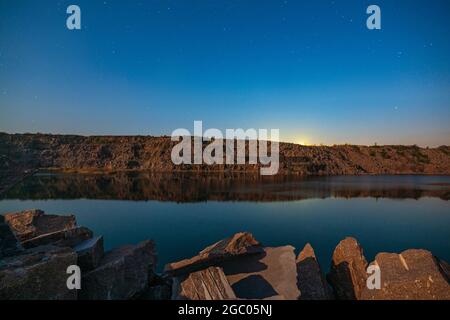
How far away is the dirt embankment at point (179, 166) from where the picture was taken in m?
88.8

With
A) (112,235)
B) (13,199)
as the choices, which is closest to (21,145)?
(13,199)

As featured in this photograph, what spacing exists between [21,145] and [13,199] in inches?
2571

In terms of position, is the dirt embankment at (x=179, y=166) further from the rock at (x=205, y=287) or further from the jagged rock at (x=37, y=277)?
the jagged rock at (x=37, y=277)

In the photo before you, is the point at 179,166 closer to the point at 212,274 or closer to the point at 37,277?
the point at 212,274

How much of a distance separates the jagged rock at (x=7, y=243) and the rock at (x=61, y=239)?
2.69 feet

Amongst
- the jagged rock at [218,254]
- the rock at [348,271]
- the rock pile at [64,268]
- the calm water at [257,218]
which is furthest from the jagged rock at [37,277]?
the calm water at [257,218]

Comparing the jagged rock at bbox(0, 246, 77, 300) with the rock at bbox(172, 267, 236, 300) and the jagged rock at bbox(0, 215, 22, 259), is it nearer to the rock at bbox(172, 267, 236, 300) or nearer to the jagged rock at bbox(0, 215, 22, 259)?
the jagged rock at bbox(0, 215, 22, 259)

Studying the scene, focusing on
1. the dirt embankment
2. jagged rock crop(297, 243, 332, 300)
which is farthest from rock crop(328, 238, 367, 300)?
the dirt embankment

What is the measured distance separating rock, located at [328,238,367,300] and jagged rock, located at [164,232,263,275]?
255 centimetres

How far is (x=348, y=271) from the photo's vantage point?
8695 millimetres

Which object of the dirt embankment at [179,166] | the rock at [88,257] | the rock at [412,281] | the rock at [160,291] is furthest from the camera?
the dirt embankment at [179,166]

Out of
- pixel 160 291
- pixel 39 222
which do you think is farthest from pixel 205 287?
pixel 39 222

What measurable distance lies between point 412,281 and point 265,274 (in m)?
3.31

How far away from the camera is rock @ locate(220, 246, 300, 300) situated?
6688mm
